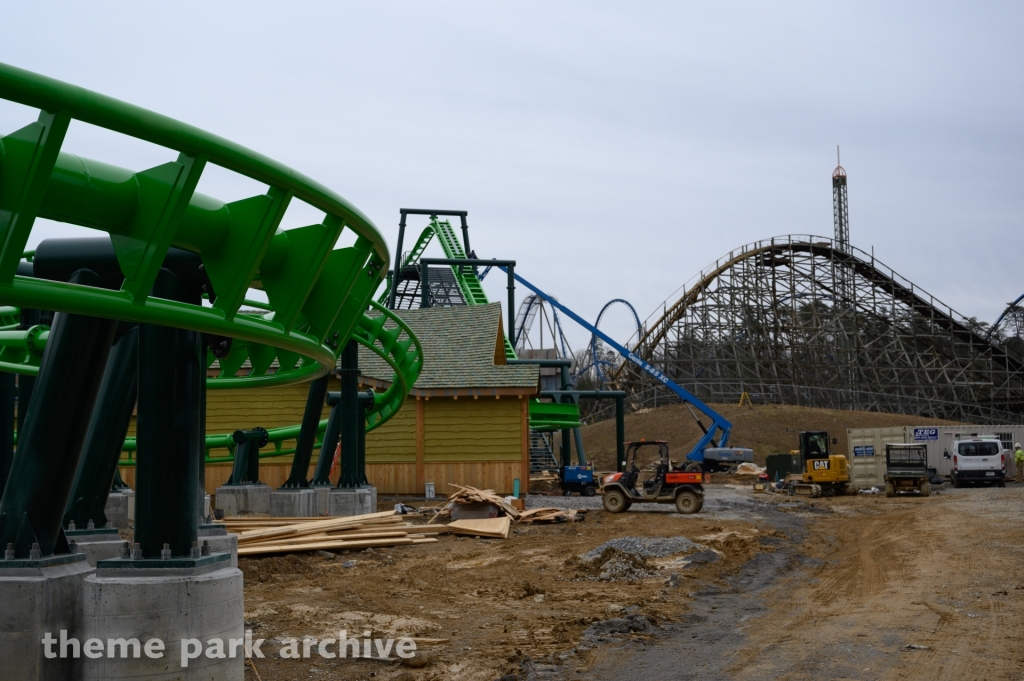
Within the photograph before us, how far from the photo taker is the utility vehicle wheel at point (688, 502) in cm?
2272

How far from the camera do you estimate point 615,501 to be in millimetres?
23078

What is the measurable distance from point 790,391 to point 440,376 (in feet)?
98.6

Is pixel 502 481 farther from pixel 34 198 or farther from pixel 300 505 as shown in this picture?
pixel 34 198

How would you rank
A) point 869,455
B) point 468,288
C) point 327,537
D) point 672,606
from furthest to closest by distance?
point 468,288 < point 869,455 < point 327,537 < point 672,606

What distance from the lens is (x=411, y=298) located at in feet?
156

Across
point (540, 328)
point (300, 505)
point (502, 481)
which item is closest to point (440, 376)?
point (502, 481)

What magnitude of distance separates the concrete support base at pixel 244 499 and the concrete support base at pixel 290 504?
0.63 metres

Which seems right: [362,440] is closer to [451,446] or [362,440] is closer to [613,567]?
[451,446]

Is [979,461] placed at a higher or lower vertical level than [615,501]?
higher

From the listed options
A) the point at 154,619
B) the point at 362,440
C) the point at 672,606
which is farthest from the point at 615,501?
the point at 154,619

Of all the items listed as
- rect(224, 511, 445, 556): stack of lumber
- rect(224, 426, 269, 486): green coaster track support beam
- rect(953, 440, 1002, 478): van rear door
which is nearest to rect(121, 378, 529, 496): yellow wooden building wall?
rect(224, 426, 269, 486): green coaster track support beam

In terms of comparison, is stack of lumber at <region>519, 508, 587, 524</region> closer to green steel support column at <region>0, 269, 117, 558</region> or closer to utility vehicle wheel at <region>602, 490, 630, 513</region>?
utility vehicle wheel at <region>602, 490, 630, 513</region>

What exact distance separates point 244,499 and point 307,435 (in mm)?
1923

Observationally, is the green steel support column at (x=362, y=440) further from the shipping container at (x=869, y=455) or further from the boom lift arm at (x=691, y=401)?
A: the shipping container at (x=869, y=455)
